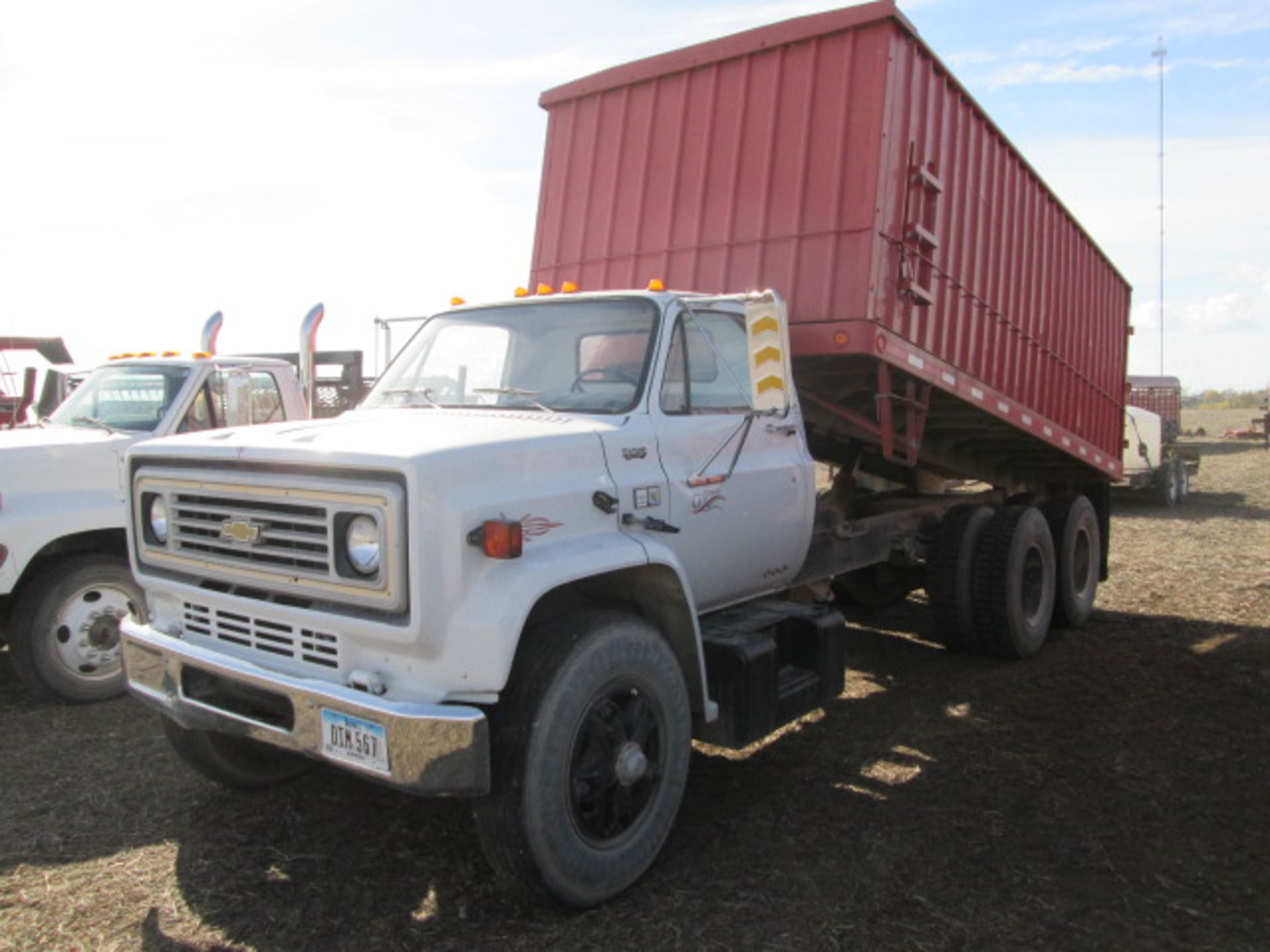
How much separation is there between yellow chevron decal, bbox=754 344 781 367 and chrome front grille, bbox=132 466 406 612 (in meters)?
1.46

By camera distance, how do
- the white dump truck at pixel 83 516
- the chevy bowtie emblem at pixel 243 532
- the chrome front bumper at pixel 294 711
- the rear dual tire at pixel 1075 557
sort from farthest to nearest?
the rear dual tire at pixel 1075 557 < the white dump truck at pixel 83 516 < the chevy bowtie emblem at pixel 243 532 < the chrome front bumper at pixel 294 711

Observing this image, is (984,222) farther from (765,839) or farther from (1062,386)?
(765,839)

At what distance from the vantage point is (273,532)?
3469 mm

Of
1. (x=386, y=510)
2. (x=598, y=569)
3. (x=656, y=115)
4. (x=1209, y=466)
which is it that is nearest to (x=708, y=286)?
(x=656, y=115)

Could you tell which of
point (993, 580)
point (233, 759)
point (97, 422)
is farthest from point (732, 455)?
point (97, 422)

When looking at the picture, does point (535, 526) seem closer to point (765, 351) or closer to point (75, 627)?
point (765, 351)

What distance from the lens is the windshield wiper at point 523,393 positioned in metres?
4.09

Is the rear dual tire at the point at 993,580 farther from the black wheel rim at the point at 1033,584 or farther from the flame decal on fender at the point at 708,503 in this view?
the flame decal on fender at the point at 708,503

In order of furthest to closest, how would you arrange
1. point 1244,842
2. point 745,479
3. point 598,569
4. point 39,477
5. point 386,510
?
point 39,477 → point 745,479 → point 1244,842 → point 598,569 → point 386,510

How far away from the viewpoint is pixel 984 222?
664 centimetres

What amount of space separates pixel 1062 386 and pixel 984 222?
76.4 inches

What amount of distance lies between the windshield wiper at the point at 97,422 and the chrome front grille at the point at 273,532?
2.67 meters

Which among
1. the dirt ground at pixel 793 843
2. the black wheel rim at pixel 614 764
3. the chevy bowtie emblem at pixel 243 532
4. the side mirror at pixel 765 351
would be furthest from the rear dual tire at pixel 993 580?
the chevy bowtie emblem at pixel 243 532

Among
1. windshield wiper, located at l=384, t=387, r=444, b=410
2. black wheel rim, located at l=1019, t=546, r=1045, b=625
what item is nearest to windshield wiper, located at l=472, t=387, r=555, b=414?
windshield wiper, located at l=384, t=387, r=444, b=410
